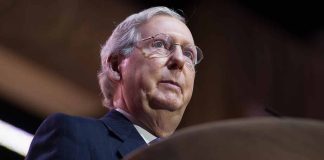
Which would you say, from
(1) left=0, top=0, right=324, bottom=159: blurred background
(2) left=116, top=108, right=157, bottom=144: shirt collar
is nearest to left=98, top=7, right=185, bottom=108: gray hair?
(2) left=116, top=108, right=157, bottom=144: shirt collar

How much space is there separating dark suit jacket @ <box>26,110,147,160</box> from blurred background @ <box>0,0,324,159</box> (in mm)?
1084

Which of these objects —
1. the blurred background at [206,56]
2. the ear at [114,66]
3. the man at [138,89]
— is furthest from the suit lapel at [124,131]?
the blurred background at [206,56]

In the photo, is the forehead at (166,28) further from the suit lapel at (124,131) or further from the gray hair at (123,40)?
the suit lapel at (124,131)

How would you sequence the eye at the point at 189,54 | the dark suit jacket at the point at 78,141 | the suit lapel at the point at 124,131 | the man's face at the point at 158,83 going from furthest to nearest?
the eye at the point at 189,54 → the man's face at the point at 158,83 → the suit lapel at the point at 124,131 → the dark suit jacket at the point at 78,141

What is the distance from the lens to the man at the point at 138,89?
0.92 meters

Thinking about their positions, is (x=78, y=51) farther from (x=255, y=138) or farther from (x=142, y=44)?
(x=255, y=138)

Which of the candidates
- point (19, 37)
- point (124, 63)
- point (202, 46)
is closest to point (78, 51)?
point (19, 37)

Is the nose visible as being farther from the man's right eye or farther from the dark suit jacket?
the dark suit jacket

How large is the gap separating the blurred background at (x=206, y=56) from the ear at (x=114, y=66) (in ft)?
2.84

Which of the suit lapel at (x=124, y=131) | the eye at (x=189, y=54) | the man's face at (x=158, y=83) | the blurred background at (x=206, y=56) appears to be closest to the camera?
the suit lapel at (x=124, y=131)

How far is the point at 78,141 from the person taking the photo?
0.87m

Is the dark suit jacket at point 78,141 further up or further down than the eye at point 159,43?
further down

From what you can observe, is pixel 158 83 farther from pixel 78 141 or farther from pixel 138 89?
pixel 78 141

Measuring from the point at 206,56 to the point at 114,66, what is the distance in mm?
1329
